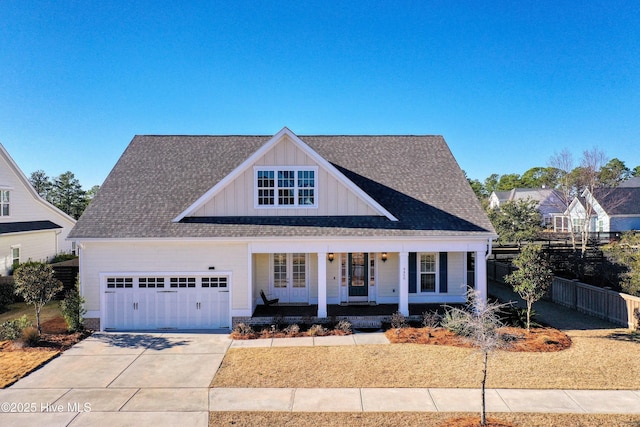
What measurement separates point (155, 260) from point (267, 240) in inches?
169

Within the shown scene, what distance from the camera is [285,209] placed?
1538 centimetres

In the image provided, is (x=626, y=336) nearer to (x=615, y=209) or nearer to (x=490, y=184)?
(x=615, y=209)

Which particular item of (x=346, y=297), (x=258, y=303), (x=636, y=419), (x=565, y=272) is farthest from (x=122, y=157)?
(x=565, y=272)

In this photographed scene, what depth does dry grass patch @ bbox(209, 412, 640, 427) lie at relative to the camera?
7.71m

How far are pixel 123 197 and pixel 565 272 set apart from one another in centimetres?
2265

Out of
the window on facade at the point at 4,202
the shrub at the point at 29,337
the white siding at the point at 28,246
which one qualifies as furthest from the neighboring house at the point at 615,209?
the window on facade at the point at 4,202

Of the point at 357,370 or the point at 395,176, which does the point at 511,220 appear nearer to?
the point at 395,176

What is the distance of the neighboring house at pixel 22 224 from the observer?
21.7m

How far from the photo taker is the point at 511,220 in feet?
118

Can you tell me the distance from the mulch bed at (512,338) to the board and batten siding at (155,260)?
229 inches

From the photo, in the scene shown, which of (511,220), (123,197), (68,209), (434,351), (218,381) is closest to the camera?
(218,381)

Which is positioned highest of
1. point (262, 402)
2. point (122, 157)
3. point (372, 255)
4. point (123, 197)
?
point (122, 157)

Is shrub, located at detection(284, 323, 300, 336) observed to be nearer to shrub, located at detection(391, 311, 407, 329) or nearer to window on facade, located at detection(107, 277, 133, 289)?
shrub, located at detection(391, 311, 407, 329)

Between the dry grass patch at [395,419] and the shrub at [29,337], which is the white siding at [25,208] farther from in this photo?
the dry grass patch at [395,419]
